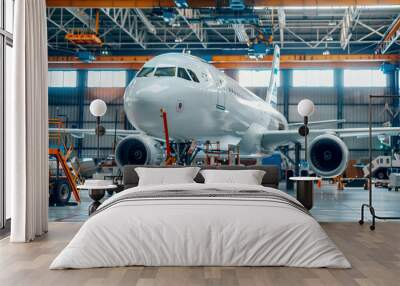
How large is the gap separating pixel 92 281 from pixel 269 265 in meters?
1.09

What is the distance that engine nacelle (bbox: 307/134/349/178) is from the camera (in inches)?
305

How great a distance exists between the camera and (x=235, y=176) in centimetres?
470

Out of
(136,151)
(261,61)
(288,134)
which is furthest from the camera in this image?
(261,61)

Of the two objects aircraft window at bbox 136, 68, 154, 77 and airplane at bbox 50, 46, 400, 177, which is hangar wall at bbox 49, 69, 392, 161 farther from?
aircraft window at bbox 136, 68, 154, 77

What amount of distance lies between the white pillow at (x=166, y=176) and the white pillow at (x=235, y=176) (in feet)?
0.60

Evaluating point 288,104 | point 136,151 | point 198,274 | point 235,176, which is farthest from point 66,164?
point 288,104

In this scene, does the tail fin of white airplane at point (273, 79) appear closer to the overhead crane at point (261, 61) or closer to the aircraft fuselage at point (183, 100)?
the overhead crane at point (261, 61)

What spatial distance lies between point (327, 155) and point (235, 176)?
3.79 meters

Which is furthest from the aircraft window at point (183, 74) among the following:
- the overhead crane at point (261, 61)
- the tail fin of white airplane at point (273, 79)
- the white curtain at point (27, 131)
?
the overhead crane at point (261, 61)

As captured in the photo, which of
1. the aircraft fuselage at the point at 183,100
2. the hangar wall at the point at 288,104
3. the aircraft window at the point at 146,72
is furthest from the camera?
the hangar wall at the point at 288,104

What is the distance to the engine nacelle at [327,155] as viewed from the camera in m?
7.76

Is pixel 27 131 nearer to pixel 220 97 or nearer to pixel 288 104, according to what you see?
pixel 220 97

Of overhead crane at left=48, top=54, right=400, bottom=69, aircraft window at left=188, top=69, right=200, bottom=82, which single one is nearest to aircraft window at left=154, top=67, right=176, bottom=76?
aircraft window at left=188, top=69, right=200, bottom=82

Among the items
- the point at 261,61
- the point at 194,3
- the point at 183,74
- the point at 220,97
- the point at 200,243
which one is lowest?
the point at 200,243
